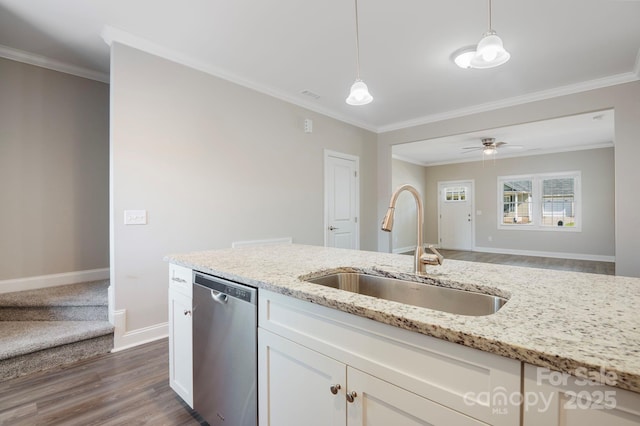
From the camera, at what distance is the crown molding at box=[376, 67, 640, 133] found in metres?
3.34

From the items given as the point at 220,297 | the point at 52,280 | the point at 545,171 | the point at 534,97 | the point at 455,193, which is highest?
the point at 534,97

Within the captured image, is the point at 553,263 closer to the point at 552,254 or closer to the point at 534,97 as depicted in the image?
the point at 552,254

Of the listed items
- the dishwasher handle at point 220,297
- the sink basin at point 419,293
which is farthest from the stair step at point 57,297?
the sink basin at point 419,293

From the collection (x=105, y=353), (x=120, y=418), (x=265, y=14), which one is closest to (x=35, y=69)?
(x=265, y=14)

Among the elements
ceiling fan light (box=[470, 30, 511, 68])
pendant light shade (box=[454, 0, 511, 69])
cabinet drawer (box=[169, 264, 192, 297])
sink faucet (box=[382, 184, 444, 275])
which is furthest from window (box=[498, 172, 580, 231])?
cabinet drawer (box=[169, 264, 192, 297])

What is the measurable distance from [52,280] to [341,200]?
372 cm

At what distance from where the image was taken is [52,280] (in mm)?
3139

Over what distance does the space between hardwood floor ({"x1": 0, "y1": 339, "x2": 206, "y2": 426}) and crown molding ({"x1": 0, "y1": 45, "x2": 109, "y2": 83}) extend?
2963mm

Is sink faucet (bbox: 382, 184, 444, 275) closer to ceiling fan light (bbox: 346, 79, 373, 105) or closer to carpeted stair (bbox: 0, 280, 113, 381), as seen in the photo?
ceiling fan light (bbox: 346, 79, 373, 105)

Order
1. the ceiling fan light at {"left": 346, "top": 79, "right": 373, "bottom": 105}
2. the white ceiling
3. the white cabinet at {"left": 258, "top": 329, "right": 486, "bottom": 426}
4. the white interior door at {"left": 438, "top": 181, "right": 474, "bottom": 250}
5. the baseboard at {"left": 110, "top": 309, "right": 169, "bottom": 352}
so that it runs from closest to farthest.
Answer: the white cabinet at {"left": 258, "top": 329, "right": 486, "bottom": 426} < the ceiling fan light at {"left": 346, "top": 79, "right": 373, "bottom": 105} < the baseboard at {"left": 110, "top": 309, "right": 169, "bottom": 352} < the white ceiling < the white interior door at {"left": 438, "top": 181, "right": 474, "bottom": 250}

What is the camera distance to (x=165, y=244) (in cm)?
285

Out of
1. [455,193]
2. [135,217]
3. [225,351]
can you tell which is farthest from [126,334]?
[455,193]

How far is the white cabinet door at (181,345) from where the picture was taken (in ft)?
5.50

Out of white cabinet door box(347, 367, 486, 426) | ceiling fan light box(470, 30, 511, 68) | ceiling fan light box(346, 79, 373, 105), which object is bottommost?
white cabinet door box(347, 367, 486, 426)
